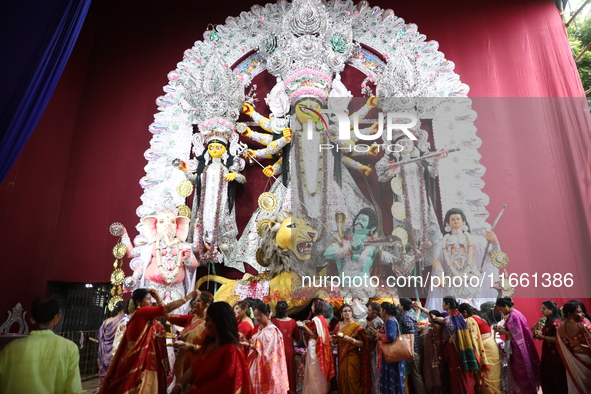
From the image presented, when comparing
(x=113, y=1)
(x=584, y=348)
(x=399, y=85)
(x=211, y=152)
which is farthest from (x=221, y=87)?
(x=584, y=348)

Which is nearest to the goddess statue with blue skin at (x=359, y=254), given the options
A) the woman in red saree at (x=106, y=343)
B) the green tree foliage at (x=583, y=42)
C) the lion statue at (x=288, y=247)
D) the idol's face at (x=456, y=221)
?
the lion statue at (x=288, y=247)

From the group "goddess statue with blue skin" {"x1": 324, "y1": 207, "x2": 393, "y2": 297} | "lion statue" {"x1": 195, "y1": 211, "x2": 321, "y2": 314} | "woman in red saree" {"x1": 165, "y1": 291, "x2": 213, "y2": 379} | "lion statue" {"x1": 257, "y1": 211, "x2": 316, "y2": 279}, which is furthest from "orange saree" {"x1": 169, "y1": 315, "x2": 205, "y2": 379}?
"goddess statue with blue skin" {"x1": 324, "y1": 207, "x2": 393, "y2": 297}

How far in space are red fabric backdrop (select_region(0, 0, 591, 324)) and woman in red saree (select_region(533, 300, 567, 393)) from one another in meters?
1.75

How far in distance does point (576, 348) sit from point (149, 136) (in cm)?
609

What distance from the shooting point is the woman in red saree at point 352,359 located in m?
3.42

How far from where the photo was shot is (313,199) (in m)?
5.22

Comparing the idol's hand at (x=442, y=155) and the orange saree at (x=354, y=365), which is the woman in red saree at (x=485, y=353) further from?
the idol's hand at (x=442, y=155)

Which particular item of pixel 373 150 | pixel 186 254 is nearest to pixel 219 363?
pixel 186 254

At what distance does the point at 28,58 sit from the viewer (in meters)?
3.17

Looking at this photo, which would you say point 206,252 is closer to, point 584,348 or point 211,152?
point 211,152

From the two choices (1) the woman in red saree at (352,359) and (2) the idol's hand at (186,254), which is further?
(2) the idol's hand at (186,254)

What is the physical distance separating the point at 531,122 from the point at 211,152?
4553 millimetres

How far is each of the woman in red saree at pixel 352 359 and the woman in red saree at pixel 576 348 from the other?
154 cm

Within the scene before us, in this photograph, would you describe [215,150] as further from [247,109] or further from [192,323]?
[192,323]
